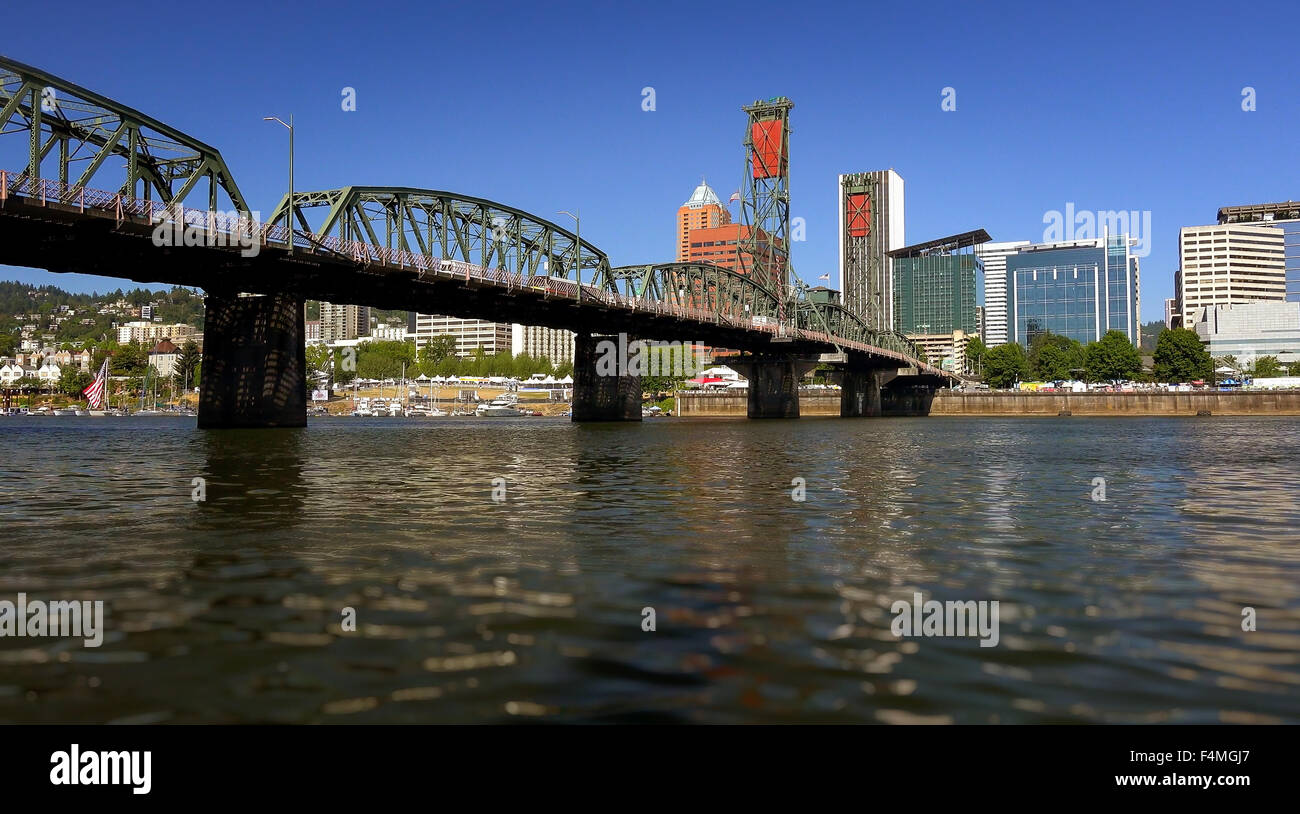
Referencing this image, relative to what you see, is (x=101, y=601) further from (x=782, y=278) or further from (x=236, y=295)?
(x=782, y=278)

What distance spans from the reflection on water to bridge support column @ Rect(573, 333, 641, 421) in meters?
85.6

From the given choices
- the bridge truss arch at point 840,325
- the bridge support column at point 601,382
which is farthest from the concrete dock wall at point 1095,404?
the bridge support column at point 601,382

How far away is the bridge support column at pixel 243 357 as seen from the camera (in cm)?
6925

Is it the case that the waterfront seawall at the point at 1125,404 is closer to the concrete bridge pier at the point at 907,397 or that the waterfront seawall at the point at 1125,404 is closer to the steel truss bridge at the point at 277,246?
the concrete bridge pier at the point at 907,397

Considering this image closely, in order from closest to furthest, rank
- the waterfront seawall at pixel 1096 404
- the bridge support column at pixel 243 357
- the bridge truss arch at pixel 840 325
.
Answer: the bridge support column at pixel 243 357 < the bridge truss arch at pixel 840 325 < the waterfront seawall at pixel 1096 404

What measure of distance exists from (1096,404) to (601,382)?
111 meters

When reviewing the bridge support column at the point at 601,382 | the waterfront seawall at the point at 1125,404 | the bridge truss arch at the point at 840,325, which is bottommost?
the waterfront seawall at the point at 1125,404

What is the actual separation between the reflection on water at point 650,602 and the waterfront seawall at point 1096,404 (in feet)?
533

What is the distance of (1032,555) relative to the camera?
538 inches

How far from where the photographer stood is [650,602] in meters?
10.4

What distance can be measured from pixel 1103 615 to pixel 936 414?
193238 mm

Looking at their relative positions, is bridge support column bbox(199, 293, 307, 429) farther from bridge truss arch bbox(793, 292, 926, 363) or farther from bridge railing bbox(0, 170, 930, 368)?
bridge truss arch bbox(793, 292, 926, 363)

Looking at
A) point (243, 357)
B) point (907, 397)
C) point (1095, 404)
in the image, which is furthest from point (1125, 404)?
point (243, 357)

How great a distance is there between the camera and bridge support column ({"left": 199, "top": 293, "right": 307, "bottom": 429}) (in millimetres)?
69250
